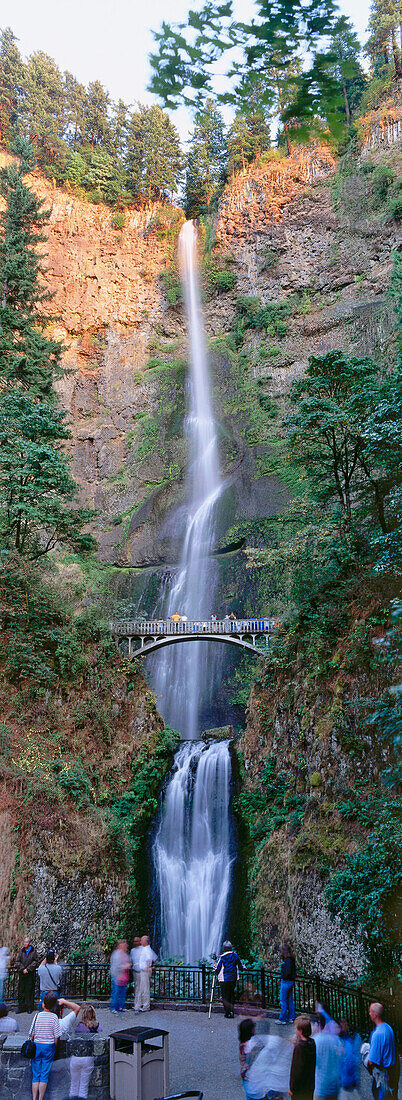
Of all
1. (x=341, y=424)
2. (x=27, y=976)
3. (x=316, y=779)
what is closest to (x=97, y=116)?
(x=341, y=424)

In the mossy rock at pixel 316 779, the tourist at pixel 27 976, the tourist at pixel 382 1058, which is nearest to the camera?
the tourist at pixel 382 1058

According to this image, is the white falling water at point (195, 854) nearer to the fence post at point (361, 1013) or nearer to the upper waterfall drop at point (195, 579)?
the upper waterfall drop at point (195, 579)

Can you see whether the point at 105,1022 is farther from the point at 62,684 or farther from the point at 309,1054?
the point at 62,684

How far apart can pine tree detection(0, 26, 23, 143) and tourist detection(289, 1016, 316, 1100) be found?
5241 centimetres

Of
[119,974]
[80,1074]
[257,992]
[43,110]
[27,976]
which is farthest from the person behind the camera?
[43,110]

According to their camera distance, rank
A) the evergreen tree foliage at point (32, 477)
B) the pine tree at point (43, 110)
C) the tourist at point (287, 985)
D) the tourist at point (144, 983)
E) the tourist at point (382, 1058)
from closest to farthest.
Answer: the tourist at point (382, 1058) → the tourist at point (287, 985) → the tourist at point (144, 983) → the evergreen tree foliage at point (32, 477) → the pine tree at point (43, 110)

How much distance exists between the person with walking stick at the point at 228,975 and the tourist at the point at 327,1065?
4439 mm

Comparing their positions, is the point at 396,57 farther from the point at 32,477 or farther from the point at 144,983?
the point at 144,983

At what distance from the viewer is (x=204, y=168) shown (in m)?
47.8

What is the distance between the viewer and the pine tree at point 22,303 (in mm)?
25203

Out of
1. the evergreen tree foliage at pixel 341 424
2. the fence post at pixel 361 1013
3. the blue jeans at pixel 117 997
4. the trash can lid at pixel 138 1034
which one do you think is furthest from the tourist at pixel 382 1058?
the evergreen tree foliage at pixel 341 424

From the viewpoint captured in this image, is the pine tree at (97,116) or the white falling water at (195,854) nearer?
the white falling water at (195,854)

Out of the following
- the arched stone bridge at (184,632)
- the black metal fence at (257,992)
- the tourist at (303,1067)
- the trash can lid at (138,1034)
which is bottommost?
the black metal fence at (257,992)

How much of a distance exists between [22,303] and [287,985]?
25992 mm
